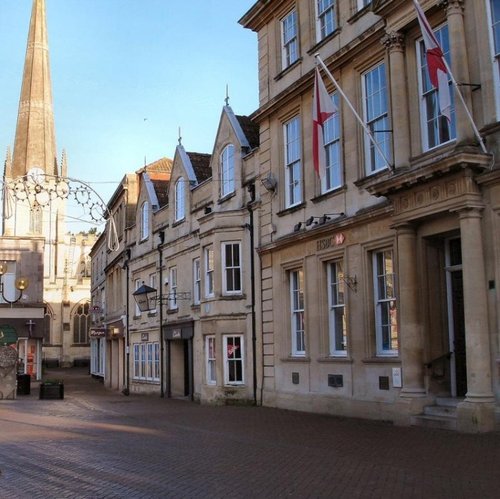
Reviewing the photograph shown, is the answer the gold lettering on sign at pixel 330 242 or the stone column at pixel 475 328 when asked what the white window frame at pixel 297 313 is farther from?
the stone column at pixel 475 328

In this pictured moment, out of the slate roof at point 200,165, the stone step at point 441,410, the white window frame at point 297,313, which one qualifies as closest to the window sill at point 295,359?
the white window frame at point 297,313

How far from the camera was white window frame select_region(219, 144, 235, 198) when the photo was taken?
2585 centimetres

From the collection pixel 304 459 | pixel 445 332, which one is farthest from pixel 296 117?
pixel 304 459

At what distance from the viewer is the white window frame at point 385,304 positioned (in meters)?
17.0

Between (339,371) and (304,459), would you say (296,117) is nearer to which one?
(339,371)

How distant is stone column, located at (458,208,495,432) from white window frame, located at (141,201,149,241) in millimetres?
23245

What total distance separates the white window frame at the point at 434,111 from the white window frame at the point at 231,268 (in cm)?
1030

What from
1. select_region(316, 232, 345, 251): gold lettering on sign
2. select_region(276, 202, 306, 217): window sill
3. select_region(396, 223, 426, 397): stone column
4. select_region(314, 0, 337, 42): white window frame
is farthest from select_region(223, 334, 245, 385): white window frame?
select_region(314, 0, 337, 42): white window frame

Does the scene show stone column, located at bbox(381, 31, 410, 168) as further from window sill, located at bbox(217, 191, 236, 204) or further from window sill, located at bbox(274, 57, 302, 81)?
window sill, located at bbox(217, 191, 236, 204)

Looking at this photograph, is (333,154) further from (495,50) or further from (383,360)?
(495,50)

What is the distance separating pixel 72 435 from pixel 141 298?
12.9m

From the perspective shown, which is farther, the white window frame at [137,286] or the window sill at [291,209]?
the white window frame at [137,286]

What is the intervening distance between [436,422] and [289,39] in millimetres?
12876

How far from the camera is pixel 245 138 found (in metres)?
25.8
